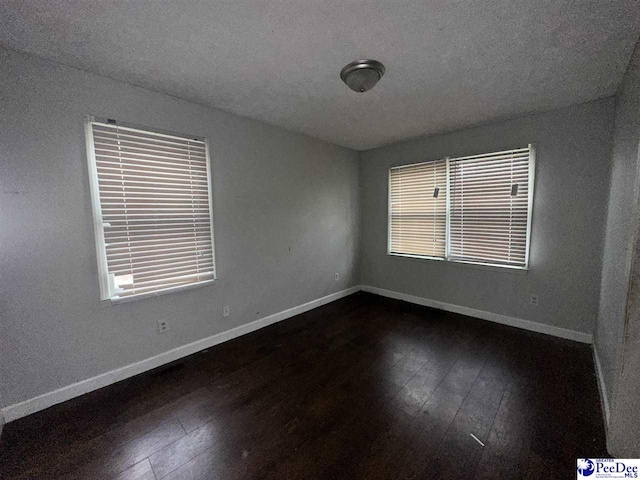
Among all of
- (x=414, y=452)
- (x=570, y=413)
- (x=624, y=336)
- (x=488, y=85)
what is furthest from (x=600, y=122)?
(x=414, y=452)

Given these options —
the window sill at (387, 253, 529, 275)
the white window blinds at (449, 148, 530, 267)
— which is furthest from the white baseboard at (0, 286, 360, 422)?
the white window blinds at (449, 148, 530, 267)

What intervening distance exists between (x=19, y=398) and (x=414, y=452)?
8.53 ft

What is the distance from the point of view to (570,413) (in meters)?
1.70

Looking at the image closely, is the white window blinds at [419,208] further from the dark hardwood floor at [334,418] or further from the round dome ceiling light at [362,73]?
the round dome ceiling light at [362,73]

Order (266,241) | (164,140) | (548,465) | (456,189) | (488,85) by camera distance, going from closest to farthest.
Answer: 1. (548,465)
2. (488,85)
3. (164,140)
4. (266,241)
5. (456,189)

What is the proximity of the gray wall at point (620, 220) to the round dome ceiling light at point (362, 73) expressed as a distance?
1.55 meters

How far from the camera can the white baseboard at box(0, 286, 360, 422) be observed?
1.75 meters

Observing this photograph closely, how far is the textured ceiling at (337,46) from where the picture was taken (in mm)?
1354

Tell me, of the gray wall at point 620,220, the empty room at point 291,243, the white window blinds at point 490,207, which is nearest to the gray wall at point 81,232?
the empty room at point 291,243

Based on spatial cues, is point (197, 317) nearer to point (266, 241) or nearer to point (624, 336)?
point (266, 241)

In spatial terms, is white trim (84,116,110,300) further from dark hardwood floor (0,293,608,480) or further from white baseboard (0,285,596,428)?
dark hardwood floor (0,293,608,480)

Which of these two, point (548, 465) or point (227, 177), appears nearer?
point (548, 465)

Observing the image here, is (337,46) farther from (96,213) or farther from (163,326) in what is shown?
(163,326)

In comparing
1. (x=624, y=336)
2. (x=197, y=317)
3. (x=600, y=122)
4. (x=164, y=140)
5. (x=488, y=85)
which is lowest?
(x=197, y=317)
